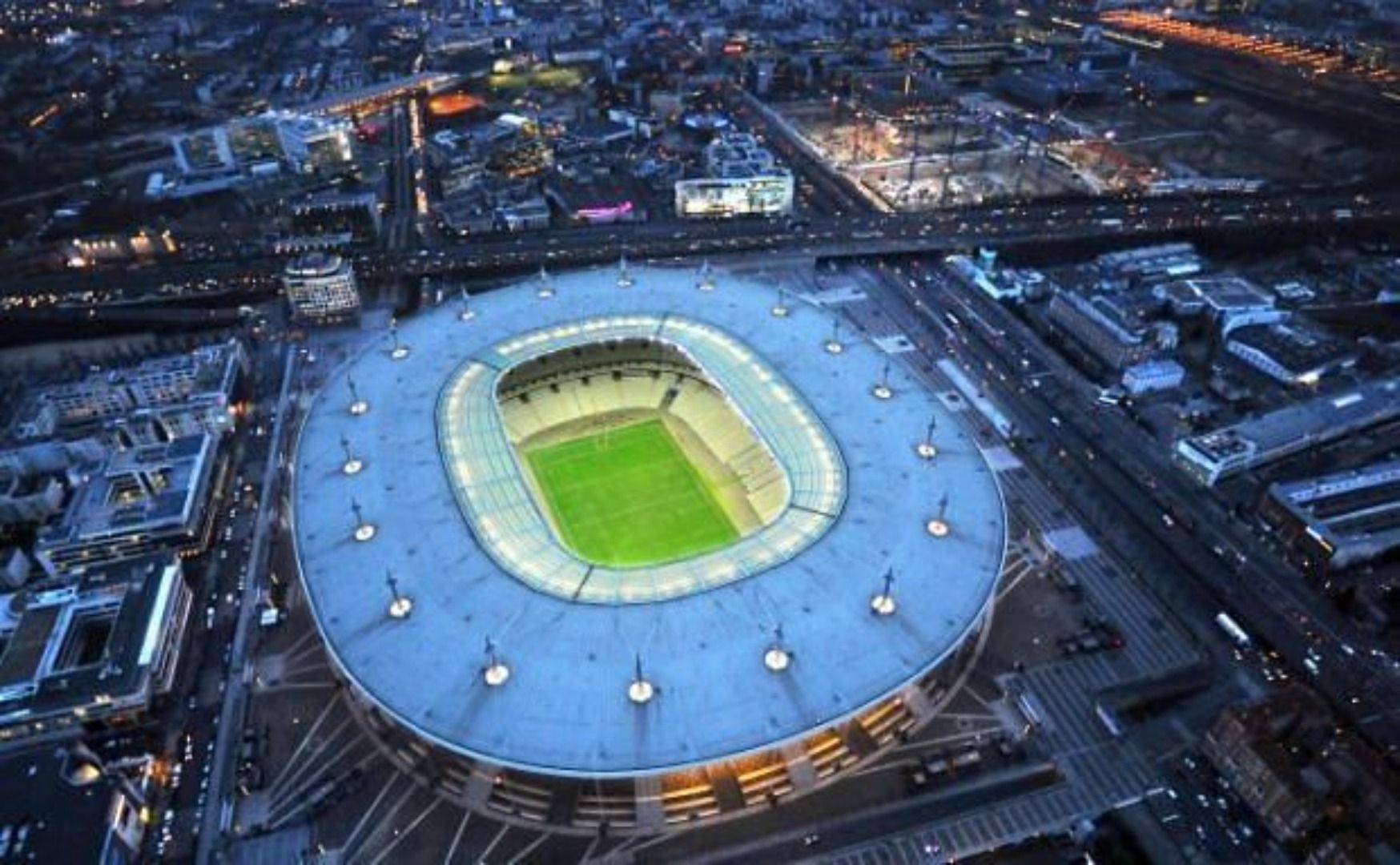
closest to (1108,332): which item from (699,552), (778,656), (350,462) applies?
(699,552)

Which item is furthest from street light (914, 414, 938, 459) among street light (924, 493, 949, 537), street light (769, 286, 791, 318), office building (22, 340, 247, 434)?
office building (22, 340, 247, 434)

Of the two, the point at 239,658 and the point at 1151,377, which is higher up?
the point at 1151,377

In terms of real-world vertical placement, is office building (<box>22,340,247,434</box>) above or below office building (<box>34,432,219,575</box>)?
above

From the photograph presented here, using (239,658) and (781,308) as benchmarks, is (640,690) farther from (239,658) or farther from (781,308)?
(781,308)

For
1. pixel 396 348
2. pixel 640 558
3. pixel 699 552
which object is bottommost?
pixel 640 558

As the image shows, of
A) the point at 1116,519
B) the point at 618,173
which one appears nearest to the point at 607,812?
the point at 1116,519

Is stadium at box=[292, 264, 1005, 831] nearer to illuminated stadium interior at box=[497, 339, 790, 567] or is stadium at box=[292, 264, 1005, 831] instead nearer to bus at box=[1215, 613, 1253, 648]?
illuminated stadium interior at box=[497, 339, 790, 567]

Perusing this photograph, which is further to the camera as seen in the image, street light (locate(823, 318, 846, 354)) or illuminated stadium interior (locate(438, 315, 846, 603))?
street light (locate(823, 318, 846, 354))

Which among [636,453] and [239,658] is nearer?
[239,658]
